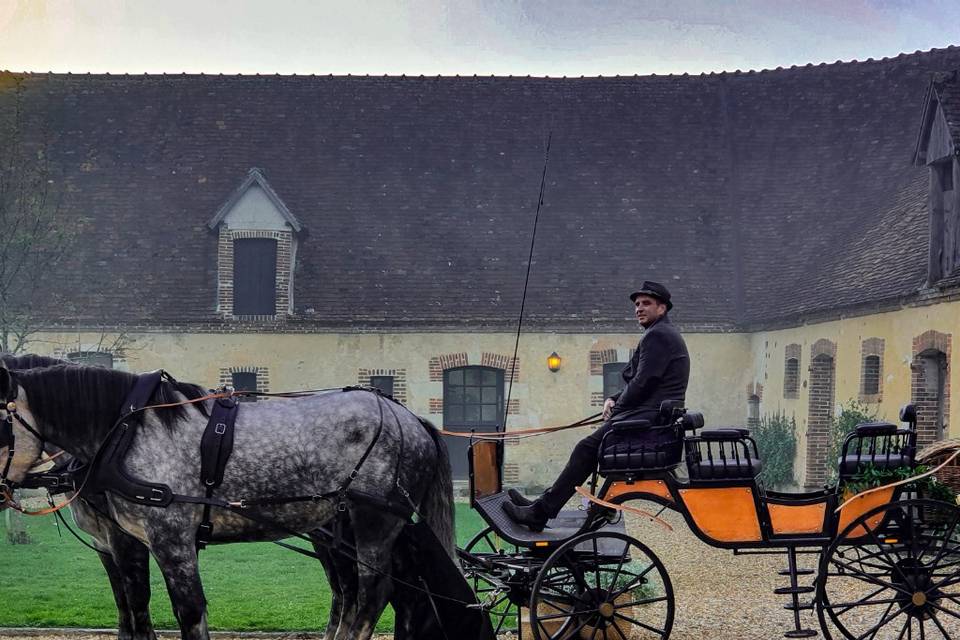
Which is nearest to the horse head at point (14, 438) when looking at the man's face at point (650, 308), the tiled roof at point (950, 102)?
the man's face at point (650, 308)

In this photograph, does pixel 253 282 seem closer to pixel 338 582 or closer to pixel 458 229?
pixel 458 229

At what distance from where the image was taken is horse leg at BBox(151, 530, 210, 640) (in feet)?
18.3

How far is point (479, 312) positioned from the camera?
19.1 metres

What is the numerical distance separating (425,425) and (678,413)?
1481 mm

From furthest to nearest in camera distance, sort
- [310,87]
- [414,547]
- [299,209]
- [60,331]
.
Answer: [310,87] → [299,209] → [60,331] → [414,547]

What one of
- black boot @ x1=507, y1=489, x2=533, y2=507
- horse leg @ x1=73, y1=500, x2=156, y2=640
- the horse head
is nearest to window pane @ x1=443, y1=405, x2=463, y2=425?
black boot @ x1=507, y1=489, x2=533, y2=507

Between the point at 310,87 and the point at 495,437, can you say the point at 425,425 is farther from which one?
the point at 310,87

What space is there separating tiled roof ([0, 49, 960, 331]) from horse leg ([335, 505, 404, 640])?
493 inches

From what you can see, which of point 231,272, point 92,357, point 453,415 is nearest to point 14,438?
point 231,272

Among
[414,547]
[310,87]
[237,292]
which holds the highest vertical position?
[310,87]

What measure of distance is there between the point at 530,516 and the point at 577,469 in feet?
1.34

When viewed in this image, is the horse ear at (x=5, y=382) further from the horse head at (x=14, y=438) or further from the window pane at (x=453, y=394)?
the window pane at (x=453, y=394)

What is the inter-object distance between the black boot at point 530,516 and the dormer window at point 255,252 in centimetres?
1284

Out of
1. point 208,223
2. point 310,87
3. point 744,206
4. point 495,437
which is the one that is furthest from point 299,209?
point 495,437
